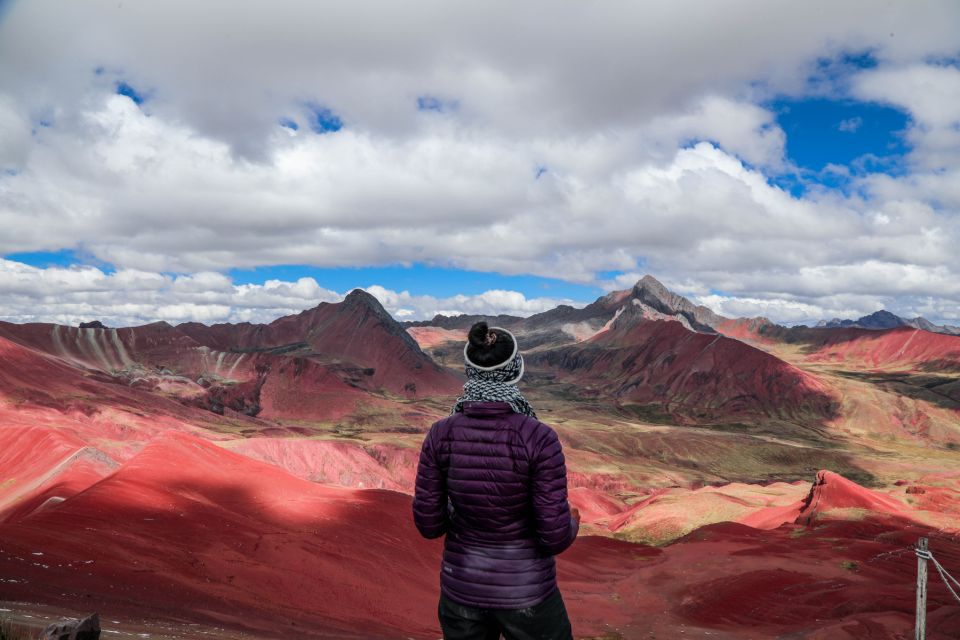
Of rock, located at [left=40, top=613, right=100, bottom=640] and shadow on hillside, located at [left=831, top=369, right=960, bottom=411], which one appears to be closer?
rock, located at [left=40, top=613, right=100, bottom=640]

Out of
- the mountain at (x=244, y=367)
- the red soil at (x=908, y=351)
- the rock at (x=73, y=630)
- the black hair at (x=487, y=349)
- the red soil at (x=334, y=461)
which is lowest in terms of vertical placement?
the red soil at (x=334, y=461)

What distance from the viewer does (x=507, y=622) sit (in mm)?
3902

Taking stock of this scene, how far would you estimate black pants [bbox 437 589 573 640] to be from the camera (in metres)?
3.91

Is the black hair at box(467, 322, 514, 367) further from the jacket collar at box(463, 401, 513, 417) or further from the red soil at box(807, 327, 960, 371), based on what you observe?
the red soil at box(807, 327, 960, 371)

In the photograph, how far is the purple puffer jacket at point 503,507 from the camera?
390cm

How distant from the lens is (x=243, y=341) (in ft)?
595

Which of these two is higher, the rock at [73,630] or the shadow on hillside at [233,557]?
the rock at [73,630]

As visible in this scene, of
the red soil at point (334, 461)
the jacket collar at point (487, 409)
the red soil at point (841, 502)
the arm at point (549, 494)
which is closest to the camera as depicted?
the arm at point (549, 494)

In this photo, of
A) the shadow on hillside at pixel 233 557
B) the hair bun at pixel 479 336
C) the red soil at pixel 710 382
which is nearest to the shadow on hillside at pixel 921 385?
the red soil at pixel 710 382

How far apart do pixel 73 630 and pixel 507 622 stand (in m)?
4.79

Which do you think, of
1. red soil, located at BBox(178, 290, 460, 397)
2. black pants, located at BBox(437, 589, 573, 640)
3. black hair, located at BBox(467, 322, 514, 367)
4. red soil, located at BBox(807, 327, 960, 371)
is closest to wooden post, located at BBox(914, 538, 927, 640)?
black pants, located at BBox(437, 589, 573, 640)

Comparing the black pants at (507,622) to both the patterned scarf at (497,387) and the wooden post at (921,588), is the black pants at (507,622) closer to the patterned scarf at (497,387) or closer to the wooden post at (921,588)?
the patterned scarf at (497,387)

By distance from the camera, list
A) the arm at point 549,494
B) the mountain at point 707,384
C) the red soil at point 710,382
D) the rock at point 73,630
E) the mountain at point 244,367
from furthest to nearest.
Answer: the red soil at point 710,382, the mountain at point 707,384, the mountain at point 244,367, the rock at point 73,630, the arm at point 549,494

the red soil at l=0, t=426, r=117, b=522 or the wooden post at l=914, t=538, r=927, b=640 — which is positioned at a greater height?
the wooden post at l=914, t=538, r=927, b=640
